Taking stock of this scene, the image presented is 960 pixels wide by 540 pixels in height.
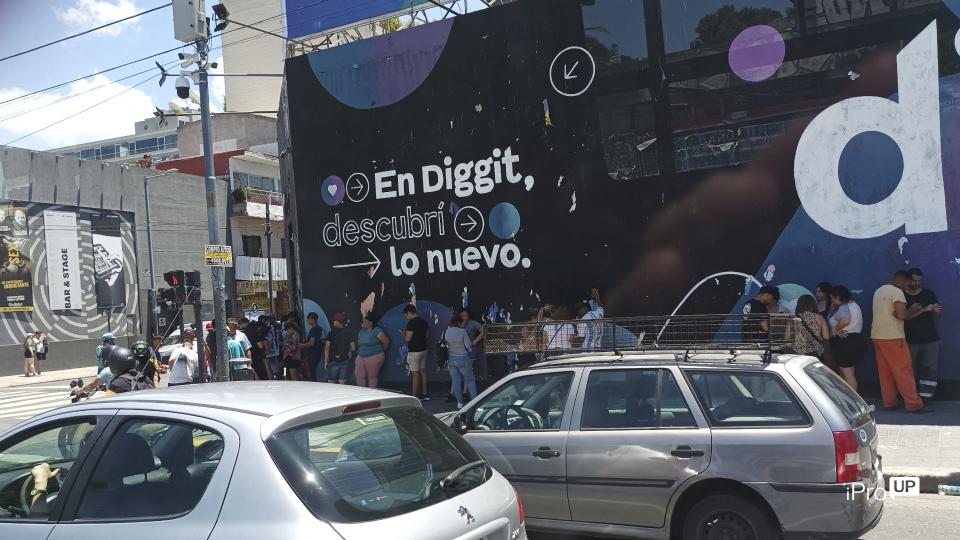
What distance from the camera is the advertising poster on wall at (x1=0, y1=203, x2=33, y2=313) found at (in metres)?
29.0

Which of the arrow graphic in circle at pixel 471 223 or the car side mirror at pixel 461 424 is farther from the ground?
the arrow graphic in circle at pixel 471 223

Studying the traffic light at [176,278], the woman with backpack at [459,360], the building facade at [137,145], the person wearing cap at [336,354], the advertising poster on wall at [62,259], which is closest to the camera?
the woman with backpack at [459,360]

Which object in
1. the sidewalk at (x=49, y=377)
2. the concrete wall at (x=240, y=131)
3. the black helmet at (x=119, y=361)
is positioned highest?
the concrete wall at (x=240, y=131)

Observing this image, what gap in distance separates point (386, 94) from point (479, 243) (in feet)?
11.5

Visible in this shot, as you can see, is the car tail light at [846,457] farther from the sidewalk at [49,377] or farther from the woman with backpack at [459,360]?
the sidewalk at [49,377]

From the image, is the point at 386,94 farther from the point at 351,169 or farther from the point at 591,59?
the point at 591,59

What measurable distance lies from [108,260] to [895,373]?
104 feet

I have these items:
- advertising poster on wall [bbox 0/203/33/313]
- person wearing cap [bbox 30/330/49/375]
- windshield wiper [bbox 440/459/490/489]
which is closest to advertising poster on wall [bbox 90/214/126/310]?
advertising poster on wall [bbox 0/203/33/313]

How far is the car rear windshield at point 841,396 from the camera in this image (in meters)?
5.15

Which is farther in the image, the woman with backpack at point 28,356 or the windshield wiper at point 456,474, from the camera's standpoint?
the woman with backpack at point 28,356

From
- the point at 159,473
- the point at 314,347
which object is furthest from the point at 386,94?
the point at 159,473

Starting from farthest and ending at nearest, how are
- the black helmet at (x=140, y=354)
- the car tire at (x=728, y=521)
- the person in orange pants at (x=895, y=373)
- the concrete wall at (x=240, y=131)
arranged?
the concrete wall at (x=240, y=131), the person in orange pants at (x=895, y=373), the black helmet at (x=140, y=354), the car tire at (x=728, y=521)

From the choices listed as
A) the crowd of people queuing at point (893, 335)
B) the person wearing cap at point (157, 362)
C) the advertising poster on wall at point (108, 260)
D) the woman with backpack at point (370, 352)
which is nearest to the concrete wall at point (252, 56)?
the advertising poster on wall at point (108, 260)

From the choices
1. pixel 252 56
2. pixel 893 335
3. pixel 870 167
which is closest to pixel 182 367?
A: pixel 893 335
